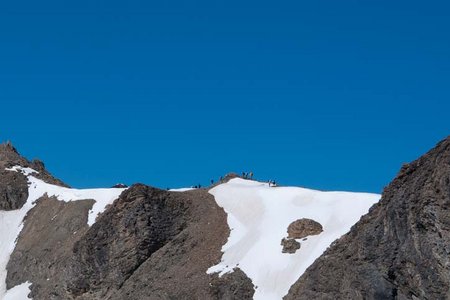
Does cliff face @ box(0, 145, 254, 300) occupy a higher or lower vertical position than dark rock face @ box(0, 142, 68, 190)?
lower

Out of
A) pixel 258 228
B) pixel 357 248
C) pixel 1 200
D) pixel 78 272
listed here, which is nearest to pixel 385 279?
pixel 357 248

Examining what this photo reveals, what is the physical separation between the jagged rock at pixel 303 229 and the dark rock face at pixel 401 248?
7.64m

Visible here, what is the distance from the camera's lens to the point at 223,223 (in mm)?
52969

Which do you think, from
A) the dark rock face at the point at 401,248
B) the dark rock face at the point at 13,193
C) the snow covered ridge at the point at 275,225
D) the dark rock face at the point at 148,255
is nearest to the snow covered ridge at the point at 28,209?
the dark rock face at the point at 13,193

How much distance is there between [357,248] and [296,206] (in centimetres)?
1553

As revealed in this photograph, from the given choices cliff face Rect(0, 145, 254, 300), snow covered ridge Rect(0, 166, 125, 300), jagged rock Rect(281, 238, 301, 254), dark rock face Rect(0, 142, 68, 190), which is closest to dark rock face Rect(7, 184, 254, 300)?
cliff face Rect(0, 145, 254, 300)

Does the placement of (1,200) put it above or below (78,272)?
above

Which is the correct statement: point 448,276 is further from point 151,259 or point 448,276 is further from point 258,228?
point 151,259

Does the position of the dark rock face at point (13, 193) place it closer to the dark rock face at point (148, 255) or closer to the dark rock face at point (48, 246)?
the dark rock face at point (48, 246)

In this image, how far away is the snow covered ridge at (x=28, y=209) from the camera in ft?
208

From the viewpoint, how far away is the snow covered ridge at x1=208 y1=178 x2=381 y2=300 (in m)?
43.4

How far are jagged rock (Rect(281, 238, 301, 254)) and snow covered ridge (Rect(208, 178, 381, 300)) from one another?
1.05 feet

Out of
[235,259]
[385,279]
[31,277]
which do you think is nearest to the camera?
[385,279]

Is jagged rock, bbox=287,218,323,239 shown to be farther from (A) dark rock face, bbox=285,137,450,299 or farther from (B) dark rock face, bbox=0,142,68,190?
(B) dark rock face, bbox=0,142,68,190
